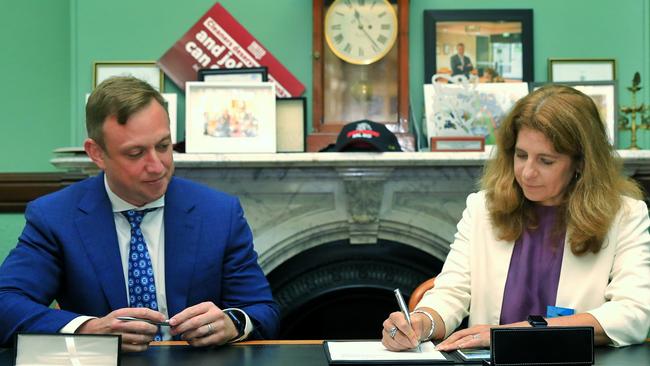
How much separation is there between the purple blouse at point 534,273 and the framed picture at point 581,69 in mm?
1451

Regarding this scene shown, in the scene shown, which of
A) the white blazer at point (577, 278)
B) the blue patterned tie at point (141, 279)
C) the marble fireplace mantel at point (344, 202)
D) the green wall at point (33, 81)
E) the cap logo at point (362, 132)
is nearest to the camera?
the white blazer at point (577, 278)

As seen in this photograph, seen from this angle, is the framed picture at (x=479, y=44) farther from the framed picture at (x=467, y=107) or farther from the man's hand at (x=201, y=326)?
the man's hand at (x=201, y=326)

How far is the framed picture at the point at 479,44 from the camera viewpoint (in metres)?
3.34

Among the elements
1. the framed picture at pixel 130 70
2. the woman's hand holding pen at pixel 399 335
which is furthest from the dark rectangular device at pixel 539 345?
the framed picture at pixel 130 70

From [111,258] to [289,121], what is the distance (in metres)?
1.49

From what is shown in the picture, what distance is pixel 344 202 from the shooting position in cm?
342

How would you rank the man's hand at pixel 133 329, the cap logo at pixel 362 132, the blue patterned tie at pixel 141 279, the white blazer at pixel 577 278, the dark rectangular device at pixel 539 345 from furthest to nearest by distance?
the cap logo at pixel 362 132
the blue patterned tie at pixel 141 279
the white blazer at pixel 577 278
the man's hand at pixel 133 329
the dark rectangular device at pixel 539 345

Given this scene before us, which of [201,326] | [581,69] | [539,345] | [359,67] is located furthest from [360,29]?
[539,345]

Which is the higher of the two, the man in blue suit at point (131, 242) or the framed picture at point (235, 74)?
the framed picture at point (235, 74)

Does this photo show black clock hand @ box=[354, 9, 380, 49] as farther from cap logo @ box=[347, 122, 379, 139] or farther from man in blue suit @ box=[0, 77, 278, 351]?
man in blue suit @ box=[0, 77, 278, 351]

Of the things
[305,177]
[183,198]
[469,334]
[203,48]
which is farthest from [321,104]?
[469,334]

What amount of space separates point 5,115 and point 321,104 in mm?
1454

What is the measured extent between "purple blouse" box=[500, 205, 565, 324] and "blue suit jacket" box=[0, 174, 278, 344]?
2.00 ft

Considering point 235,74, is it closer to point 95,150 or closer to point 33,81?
point 33,81
